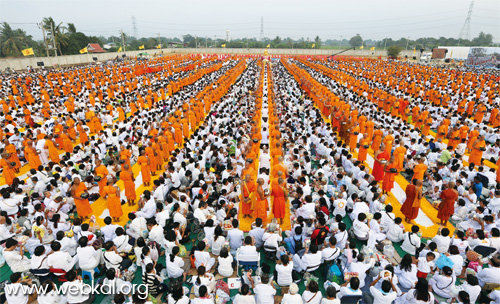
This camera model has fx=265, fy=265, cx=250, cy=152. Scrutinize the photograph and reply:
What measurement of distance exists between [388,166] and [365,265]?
4.01m

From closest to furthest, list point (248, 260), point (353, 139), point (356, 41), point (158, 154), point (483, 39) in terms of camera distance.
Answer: point (248, 260) < point (158, 154) < point (353, 139) < point (483, 39) < point (356, 41)

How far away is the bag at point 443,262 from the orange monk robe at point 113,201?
7060 mm

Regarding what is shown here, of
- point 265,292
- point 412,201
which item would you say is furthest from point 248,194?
point 412,201

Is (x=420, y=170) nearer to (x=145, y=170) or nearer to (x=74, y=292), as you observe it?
(x=145, y=170)

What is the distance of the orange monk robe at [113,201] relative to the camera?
6.61 m

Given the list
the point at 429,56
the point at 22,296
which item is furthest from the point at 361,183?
the point at 429,56

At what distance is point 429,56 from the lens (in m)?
51.3

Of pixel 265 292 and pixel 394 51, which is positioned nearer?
pixel 265 292

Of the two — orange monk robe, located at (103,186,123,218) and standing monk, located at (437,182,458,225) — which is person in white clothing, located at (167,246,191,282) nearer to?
orange monk robe, located at (103,186,123,218)

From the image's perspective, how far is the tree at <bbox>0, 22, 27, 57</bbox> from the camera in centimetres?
4422

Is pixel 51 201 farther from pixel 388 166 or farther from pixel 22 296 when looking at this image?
pixel 388 166

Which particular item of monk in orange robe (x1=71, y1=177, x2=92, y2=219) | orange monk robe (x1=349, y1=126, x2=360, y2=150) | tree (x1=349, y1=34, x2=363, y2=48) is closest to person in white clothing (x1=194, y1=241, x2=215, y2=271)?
monk in orange robe (x1=71, y1=177, x2=92, y2=219)

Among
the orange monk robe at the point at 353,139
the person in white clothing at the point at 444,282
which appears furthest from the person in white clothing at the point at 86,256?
the orange monk robe at the point at 353,139

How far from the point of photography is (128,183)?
7.43 meters
